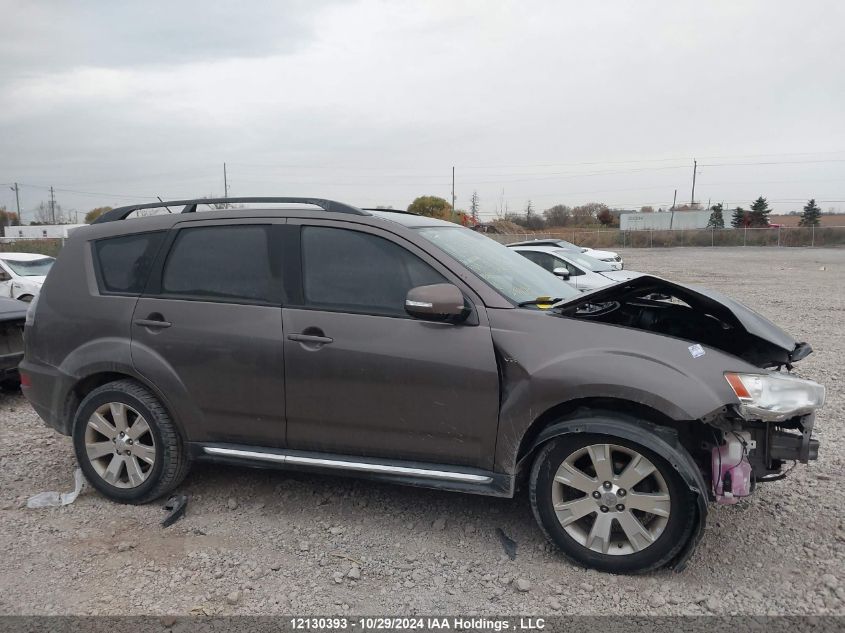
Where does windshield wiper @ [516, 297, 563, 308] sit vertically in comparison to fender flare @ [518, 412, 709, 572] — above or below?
above

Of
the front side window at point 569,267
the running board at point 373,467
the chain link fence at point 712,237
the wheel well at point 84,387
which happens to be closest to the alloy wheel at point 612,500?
the running board at point 373,467

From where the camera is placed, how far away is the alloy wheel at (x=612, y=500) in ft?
9.92

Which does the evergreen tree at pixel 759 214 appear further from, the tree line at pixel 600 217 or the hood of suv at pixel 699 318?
the hood of suv at pixel 699 318

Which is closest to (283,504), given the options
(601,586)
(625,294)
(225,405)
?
(225,405)

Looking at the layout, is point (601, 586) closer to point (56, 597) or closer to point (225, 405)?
point (225, 405)

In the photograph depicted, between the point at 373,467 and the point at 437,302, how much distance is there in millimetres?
974

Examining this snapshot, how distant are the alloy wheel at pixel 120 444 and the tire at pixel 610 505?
2.33 metres

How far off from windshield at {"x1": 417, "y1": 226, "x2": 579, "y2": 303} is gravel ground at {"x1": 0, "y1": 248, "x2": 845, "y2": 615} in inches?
52.0

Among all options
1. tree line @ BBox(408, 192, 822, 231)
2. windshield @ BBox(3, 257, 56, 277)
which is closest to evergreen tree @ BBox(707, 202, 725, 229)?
tree line @ BBox(408, 192, 822, 231)

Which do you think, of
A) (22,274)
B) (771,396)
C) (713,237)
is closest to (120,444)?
(771,396)

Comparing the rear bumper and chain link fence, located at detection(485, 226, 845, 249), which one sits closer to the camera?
the rear bumper

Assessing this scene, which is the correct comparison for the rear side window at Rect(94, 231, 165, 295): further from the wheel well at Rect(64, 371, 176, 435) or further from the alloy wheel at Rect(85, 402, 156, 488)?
the alloy wheel at Rect(85, 402, 156, 488)

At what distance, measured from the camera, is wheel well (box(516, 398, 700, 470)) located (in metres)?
3.13

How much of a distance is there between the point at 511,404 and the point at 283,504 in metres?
1.69
